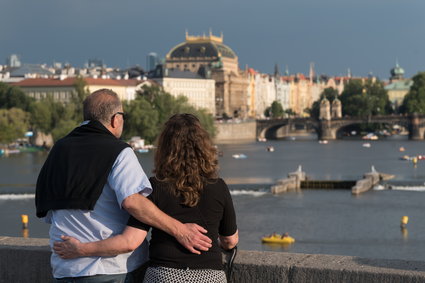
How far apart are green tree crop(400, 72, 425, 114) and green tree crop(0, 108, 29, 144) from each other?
55154 mm

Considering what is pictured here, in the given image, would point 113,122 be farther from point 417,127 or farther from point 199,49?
point 199,49

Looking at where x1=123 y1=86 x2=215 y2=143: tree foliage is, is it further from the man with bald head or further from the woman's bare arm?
the woman's bare arm

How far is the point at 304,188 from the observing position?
139ft

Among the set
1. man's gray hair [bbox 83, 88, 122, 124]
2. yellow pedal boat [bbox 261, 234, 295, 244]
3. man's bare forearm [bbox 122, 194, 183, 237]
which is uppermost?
man's gray hair [bbox 83, 88, 122, 124]

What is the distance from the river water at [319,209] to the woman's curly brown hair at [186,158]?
18433 millimetres

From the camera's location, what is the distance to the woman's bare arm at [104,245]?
4.12 meters

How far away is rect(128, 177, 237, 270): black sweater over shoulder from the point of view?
4180 mm

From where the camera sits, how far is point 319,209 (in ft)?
109

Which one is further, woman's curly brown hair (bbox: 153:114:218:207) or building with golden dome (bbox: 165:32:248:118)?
building with golden dome (bbox: 165:32:248:118)

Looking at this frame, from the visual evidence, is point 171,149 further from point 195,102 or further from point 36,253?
point 195,102

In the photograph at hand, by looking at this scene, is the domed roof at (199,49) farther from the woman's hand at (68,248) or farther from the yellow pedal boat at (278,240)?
the woman's hand at (68,248)

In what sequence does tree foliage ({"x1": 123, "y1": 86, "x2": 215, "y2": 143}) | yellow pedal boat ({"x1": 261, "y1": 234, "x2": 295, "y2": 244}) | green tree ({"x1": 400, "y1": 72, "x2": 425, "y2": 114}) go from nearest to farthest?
yellow pedal boat ({"x1": 261, "y1": 234, "x2": 295, "y2": 244}) → tree foliage ({"x1": 123, "y1": 86, "x2": 215, "y2": 143}) → green tree ({"x1": 400, "y1": 72, "x2": 425, "y2": 114})

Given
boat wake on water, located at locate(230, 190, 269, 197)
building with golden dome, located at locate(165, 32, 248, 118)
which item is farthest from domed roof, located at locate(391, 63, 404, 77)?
boat wake on water, located at locate(230, 190, 269, 197)

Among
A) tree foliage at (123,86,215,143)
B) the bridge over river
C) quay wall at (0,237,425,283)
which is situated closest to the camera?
quay wall at (0,237,425,283)
